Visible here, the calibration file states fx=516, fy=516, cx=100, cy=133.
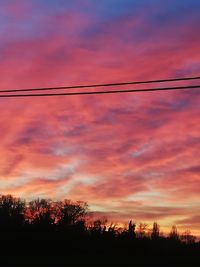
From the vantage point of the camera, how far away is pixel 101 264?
33719mm

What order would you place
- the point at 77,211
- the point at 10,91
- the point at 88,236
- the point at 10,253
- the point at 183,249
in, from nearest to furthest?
the point at 10,91
the point at 10,253
the point at 88,236
the point at 183,249
the point at 77,211

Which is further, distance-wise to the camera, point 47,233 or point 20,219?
point 20,219

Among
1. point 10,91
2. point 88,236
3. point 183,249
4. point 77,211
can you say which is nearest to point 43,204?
point 77,211

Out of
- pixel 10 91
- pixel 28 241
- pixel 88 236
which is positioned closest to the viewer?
pixel 10 91

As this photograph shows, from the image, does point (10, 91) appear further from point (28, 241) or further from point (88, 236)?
point (88, 236)

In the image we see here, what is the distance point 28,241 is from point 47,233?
205cm

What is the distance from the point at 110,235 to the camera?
4059 cm

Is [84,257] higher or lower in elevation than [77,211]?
lower

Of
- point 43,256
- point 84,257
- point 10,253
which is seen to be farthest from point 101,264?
point 10,253

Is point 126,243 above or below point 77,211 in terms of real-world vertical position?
below

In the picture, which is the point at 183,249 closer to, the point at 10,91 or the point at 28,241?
the point at 28,241

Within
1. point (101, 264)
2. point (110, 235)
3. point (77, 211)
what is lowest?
point (101, 264)

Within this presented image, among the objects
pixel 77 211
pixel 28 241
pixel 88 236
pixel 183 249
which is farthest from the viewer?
pixel 77 211

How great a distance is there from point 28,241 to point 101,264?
216 inches
